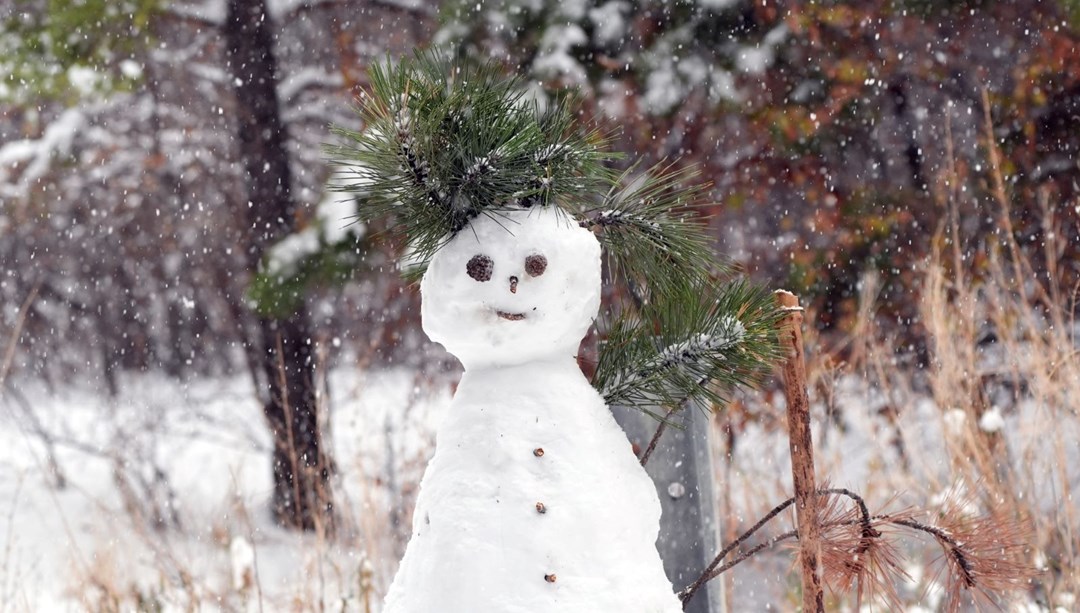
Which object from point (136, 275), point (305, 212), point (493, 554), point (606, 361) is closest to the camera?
point (493, 554)

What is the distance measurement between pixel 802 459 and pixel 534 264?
0.36 metres

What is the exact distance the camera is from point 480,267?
101cm

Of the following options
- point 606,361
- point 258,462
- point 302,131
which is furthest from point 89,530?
point 258,462

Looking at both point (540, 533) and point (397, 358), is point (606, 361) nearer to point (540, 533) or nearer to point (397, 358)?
point (540, 533)

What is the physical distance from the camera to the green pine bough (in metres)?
1.00

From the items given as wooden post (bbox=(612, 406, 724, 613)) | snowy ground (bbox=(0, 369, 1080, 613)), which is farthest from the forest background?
wooden post (bbox=(612, 406, 724, 613))

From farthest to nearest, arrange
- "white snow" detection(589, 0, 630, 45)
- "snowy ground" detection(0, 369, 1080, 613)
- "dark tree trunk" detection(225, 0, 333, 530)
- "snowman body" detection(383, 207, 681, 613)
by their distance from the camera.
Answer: "dark tree trunk" detection(225, 0, 333, 530) → "white snow" detection(589, 0, 630, 45) → "snowy ground" detection(0, 369, 1080, 613) → "snowman body" detection(383, 207, 681, 613)

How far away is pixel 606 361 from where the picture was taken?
3.74 ft

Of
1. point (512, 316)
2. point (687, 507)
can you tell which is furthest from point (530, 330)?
point (687, 507)

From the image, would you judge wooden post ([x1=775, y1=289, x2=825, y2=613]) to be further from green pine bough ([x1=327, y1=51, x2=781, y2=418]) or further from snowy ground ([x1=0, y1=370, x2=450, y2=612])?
snowy ground ([x1=0, y1=370, x2=450, y2=612])

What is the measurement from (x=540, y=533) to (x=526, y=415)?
0.12m

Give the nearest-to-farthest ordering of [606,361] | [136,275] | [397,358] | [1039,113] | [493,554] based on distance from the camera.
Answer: [493,554], [606,361], [1039,113], [397,358], [136,275]

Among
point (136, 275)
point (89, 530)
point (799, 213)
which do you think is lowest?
point (89, 530)

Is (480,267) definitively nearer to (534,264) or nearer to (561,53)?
(534,264)
